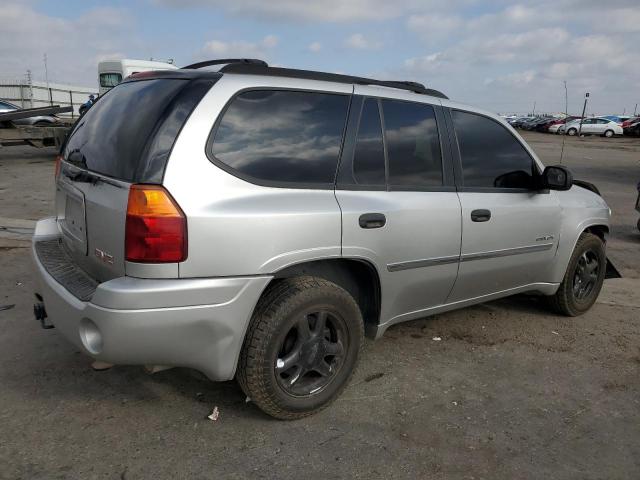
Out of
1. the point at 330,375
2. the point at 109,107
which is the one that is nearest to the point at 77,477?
the point at 330,375

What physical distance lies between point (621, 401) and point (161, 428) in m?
2.68

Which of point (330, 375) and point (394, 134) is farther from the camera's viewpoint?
point (394, 134)

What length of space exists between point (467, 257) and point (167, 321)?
203cm

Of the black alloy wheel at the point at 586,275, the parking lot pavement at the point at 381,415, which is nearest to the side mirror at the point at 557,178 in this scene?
the black alloy wheel at the point at 586,275

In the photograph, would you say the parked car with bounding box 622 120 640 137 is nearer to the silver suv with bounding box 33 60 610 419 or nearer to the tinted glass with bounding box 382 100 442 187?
the silver suv with bounding box 33 60 610 419

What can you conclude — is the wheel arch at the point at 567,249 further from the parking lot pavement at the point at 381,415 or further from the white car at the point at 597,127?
the white car at the point at 597,127

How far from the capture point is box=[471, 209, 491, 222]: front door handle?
3.62 meters

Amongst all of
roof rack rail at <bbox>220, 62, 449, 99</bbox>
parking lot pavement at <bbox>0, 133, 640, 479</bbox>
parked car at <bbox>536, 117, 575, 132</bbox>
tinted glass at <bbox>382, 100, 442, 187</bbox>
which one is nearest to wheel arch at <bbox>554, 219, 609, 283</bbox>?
parking lot pavement at <bbox>0, 133, 640, 479</bbox>

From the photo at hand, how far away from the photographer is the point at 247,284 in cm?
263

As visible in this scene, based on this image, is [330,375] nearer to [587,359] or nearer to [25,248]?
[587,359]

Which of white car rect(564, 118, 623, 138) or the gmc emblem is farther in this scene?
white car rect(564, 118, 623, 138)

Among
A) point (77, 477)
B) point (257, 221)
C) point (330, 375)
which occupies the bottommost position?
point (77, 477)

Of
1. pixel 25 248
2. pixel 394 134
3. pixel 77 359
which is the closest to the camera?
pixel 394 134

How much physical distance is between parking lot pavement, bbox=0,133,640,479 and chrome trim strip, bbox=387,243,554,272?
0.72m
